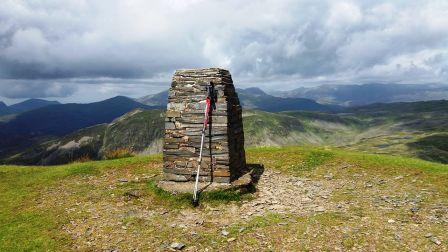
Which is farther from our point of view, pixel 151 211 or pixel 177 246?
pixel 151 211

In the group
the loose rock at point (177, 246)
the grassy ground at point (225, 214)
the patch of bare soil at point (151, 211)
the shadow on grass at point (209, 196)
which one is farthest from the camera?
the shadow on grass at point (209, 196)

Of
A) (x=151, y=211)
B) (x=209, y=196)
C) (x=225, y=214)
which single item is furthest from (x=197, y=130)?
(x=225, y=214)

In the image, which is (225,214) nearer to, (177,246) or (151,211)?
(151,211)

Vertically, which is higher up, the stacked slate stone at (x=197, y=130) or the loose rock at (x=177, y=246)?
the stacked slate stone at (x=197, y=130)

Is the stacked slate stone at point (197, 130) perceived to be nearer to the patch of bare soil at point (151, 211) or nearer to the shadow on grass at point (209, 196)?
the shadow on grass at point (209, 196)

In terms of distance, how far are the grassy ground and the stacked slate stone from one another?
5.48 ft

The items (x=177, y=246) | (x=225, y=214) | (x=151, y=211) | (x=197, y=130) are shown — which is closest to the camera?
(x=177, y=246)

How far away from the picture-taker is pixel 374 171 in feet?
78.4

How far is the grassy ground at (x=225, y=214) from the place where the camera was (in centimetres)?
1473

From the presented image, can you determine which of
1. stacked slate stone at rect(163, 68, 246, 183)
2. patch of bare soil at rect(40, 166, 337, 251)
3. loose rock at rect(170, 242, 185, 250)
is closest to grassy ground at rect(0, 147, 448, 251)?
patch of bare soil at rect(40, 166, 337, 251)

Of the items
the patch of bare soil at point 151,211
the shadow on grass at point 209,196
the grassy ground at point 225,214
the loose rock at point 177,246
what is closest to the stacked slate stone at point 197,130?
the shadow on grass at point 209,196

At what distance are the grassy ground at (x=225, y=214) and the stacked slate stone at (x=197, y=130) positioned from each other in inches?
65.8

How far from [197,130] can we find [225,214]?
527cm

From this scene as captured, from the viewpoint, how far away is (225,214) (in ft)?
58.7
